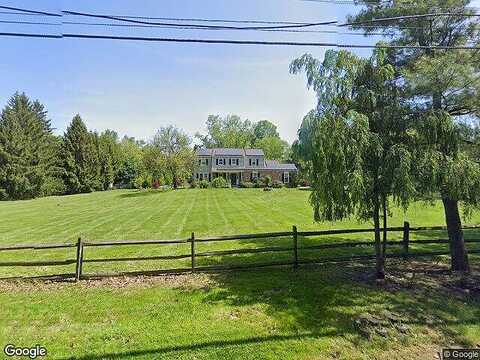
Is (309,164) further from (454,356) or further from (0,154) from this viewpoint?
(0,154)

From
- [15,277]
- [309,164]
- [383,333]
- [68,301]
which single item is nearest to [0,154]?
[15,277]

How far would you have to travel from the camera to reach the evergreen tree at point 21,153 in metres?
41.4

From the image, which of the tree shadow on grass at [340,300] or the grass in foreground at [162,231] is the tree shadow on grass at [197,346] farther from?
the grass in foreground at [162,231]

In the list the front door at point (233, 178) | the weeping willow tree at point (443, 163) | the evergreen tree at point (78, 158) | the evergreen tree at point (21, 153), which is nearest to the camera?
the weeping willow tree at point (443, 163)

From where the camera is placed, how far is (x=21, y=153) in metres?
42.6

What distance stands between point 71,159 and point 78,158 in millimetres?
1257

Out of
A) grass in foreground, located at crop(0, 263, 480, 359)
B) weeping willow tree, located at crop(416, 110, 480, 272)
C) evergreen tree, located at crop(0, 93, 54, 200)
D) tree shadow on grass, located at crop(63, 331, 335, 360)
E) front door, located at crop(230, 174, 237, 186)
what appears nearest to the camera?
tree shadow on grass, located at crop(63, 331, 335, 360)

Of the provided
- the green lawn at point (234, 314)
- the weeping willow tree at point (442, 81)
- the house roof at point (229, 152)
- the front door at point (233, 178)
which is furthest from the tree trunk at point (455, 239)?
the front door at point (233, 178)

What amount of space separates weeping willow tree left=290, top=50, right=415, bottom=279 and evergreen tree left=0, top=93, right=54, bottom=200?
4565 cm

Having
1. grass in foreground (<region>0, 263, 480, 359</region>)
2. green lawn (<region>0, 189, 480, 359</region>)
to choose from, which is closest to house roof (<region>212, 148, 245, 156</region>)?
green lawn (<region>0, 189, 480, 359</region>)

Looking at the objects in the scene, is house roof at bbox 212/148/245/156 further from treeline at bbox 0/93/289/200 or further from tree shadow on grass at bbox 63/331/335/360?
tree shadow on grass at bbox 63/331/335/360

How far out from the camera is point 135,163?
63.6m

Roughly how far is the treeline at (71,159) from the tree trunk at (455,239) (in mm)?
41192

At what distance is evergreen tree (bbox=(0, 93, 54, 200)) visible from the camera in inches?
1629
